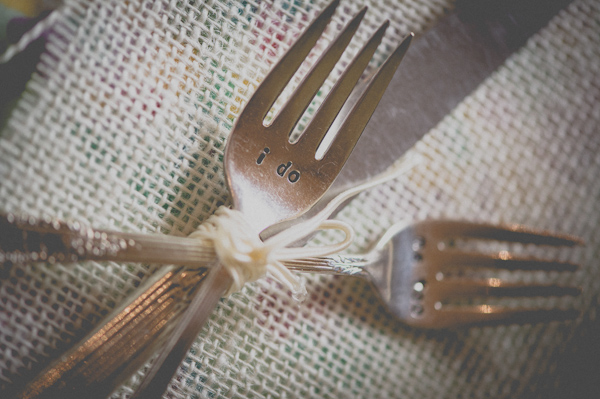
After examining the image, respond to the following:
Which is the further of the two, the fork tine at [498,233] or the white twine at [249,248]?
the fork tine at [498,233]

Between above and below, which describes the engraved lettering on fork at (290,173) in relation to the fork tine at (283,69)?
below

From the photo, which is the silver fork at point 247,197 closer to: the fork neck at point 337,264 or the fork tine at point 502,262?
the fork neck at point 337,264

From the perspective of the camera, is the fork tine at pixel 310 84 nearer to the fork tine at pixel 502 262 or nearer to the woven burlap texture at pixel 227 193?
the woven burlap texture at pixel 227 193

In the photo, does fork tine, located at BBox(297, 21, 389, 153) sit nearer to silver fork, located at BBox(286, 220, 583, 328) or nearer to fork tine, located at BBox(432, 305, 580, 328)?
silver fork, located at BBox(286, 220, 583, 328)

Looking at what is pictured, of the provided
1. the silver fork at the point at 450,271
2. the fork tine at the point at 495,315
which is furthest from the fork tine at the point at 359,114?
the fork tine at the point at 495,315

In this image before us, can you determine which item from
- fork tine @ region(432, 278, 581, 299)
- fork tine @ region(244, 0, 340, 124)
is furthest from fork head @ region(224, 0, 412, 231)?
fork tine @ region(432, 278, 581, 299)

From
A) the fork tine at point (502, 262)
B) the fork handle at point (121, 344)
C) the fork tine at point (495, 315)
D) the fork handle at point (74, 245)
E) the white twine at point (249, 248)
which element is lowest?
the fork handle at point (121, 344)

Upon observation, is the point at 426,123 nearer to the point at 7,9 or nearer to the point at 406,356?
the point at 406,356

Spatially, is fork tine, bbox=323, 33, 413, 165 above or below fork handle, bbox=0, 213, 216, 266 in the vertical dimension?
above
